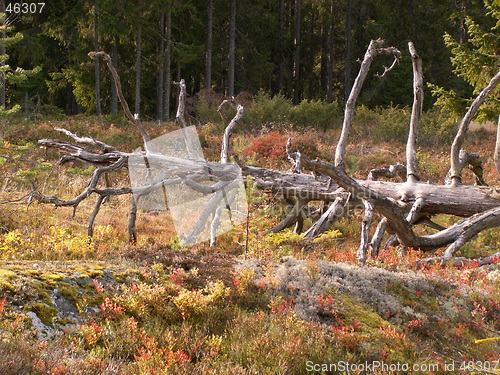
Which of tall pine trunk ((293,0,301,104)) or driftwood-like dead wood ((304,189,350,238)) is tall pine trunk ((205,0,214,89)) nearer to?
tall pine trunk ((293,0,301,104))

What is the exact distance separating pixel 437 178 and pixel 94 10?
19.6m

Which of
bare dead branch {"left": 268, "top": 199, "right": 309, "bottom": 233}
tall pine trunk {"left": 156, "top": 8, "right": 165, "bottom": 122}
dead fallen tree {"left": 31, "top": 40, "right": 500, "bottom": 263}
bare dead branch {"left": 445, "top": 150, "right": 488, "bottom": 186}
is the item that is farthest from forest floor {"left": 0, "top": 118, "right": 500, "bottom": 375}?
tall pine trunk {"left": 156, "top": 8, "right": 165, "bottom": 122}

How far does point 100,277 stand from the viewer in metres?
4.29

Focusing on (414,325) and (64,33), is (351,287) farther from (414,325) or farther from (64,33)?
(64,33)

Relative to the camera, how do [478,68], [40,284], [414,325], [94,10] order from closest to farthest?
[40,284] → [414,325] → [478,68] → [94,10]

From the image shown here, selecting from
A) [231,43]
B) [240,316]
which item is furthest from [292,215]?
[231,43]

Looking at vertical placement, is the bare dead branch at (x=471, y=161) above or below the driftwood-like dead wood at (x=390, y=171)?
above

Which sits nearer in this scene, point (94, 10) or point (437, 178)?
point (437, 178)

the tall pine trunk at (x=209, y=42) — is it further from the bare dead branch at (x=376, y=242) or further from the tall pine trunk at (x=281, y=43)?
the bare dead branch at (x=376, y=242)

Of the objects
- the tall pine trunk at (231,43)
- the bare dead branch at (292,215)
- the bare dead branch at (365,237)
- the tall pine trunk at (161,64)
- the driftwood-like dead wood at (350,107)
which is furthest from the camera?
the tall pine trunk at (231,43)

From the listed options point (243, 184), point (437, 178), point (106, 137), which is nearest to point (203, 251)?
point (243, 184)

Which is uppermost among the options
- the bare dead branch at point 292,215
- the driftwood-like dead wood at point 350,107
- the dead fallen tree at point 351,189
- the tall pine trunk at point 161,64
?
the tall pine trunk at point 161,64

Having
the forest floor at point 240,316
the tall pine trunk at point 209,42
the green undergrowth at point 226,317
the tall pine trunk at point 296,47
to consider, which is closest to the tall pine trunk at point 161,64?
the tall pine trunk at point 209,42

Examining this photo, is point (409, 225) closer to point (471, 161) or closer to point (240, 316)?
point (471, 161)
